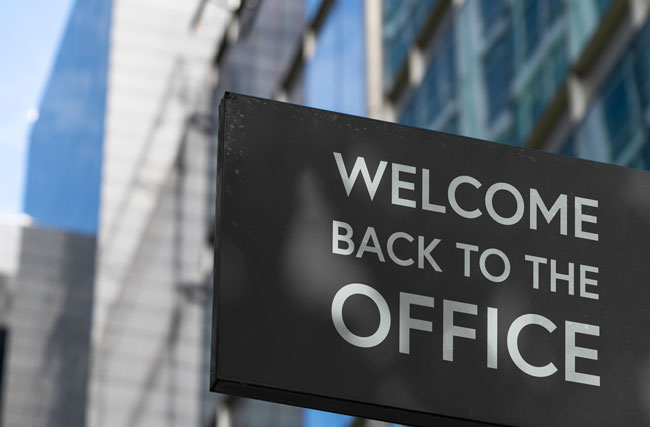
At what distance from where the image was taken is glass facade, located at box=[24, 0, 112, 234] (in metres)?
48.7

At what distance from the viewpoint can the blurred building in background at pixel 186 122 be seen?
1672 centimetres

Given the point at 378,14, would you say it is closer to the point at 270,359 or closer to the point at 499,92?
the point at 499,92

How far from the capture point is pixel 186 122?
45.1 meters

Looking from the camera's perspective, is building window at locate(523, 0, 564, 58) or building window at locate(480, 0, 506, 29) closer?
building window at locate(523, 0, 564, 58)

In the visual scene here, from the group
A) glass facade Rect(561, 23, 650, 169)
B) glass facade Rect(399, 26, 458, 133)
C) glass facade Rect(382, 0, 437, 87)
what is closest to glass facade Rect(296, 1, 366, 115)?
glass facade Rect(382, 0, 437, 87)

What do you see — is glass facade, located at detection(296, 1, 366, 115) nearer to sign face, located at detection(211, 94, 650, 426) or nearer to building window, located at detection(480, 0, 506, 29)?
building window, located at detection(480, 0, 506, 29)

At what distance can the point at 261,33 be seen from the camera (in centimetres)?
3822

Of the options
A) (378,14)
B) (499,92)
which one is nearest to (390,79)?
(378,14)

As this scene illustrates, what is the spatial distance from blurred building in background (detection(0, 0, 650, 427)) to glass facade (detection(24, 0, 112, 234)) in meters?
0.22

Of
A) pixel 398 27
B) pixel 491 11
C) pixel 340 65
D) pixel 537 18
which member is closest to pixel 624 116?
pixel 537 18

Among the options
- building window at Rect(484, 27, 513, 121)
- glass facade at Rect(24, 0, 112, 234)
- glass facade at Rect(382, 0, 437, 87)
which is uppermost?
glass facade at Rect(24, 0, 112, 234)

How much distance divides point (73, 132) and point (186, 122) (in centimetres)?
1446

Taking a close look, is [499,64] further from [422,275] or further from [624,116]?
[422,275]

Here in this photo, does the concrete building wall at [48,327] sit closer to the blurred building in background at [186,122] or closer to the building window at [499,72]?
the blurred building in background at [186,122]
